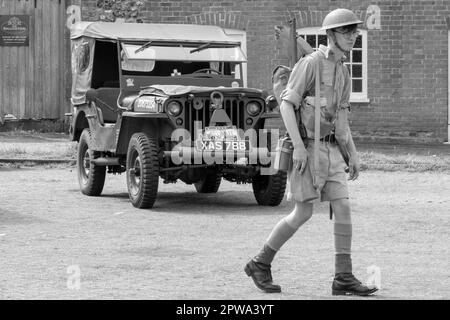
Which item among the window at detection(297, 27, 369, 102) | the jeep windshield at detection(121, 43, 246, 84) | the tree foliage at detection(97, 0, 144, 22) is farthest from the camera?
the tree foliage at detection(97, 0, 144, 22)

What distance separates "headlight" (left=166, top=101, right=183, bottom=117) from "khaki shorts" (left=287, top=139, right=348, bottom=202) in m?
5.25

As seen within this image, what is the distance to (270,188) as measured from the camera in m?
13.5

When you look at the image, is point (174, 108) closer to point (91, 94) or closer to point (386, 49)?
point (91, 94)

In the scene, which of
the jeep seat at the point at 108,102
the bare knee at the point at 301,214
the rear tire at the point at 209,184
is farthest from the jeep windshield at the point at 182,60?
the bare knee at the point at 301,214

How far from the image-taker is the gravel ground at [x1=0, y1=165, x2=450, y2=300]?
322 inches

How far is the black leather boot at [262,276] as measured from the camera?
26.1 feet

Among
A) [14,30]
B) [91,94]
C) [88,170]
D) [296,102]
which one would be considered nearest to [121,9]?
[14,30]

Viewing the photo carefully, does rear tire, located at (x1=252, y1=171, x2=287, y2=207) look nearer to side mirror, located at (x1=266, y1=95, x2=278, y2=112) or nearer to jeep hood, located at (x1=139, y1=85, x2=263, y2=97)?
side mirror, located at (x1=266, y1=95, x2=278, y2=112)

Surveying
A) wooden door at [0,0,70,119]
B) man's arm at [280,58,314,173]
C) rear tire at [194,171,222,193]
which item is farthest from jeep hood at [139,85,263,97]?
wooden door at [0,0,70,119]

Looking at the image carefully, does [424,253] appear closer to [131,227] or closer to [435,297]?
[435,297]

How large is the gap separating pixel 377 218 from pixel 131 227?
2.49 metres

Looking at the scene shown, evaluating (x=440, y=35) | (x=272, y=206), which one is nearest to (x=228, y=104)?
(x=272, y=206)

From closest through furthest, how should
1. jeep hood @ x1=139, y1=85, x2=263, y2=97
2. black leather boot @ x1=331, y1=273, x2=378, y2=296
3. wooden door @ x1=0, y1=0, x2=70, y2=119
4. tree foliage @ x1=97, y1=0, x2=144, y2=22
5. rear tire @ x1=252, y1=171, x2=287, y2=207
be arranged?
black leather boot @ x1=331, y1=273, x2=378, y2=296
jeep hood @ x1=139, y1=85, x2=263, y2=97
rear tire @ x1=252, y1=171, x2=287, y2=207
tree foliage @ x1=97, y1=0, x2=144, y2=22
wooden door @ x1=0, y1=0, x2=70, y2=119

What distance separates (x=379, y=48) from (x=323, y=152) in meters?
15.7
